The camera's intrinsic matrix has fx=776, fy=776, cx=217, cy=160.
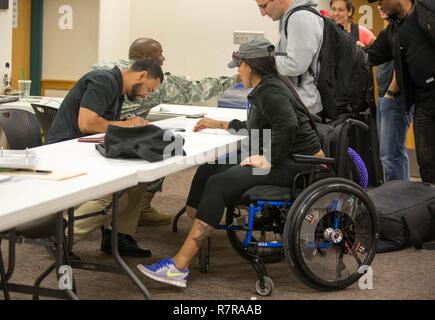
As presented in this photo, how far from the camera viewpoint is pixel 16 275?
3.79 metres

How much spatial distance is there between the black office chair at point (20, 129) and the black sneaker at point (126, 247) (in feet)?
2.30

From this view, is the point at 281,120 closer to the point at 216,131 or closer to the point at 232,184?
the point at 232,184

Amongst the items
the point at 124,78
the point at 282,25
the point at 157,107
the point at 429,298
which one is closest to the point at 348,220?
the point at 429,298

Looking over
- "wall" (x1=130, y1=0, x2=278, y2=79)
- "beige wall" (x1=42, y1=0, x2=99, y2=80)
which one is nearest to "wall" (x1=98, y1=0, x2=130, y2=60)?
"wall" (x1=130, y1=0, x2=278, y2=79)

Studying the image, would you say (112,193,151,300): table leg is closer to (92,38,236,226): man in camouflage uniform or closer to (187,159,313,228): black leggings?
(187,159,313,228): black leggings

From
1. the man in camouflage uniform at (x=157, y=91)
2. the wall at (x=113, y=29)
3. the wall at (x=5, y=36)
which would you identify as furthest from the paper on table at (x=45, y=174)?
the wall at (x=113, y=29)

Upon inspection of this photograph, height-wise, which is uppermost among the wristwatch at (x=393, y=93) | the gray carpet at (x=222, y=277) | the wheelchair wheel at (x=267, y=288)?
the wristwatch at (x=393, y=93)

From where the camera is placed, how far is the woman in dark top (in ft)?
11.5

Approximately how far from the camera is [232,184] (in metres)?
3.54

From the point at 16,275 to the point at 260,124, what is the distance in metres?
1.40

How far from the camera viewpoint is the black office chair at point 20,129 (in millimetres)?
3695

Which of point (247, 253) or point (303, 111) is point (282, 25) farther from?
point (247, 253)

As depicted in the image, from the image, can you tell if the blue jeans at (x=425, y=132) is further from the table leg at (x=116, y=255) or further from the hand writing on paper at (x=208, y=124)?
the table leg at (x=116, y=255)

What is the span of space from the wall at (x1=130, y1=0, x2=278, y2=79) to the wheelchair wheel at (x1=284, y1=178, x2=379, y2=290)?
3987mm
